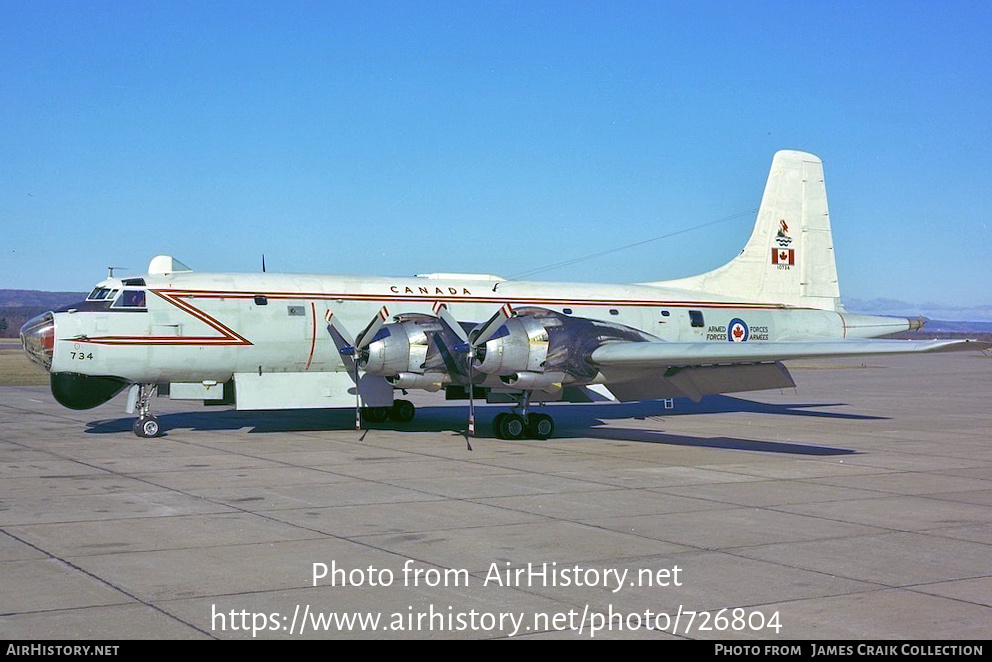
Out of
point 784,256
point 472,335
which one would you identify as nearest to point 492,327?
point 472,335

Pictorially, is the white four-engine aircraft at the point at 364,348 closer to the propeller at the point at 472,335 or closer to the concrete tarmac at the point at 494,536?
the propeller at the point at 472,335

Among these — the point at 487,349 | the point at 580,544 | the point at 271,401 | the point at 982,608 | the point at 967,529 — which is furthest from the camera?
the point at 271,401

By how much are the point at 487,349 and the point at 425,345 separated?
1669mm

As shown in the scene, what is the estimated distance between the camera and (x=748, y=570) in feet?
29.3

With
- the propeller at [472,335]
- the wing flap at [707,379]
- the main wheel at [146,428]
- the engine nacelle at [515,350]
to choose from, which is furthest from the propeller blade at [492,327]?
the main wheel at [146,428]

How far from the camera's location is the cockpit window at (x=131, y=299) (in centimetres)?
2003

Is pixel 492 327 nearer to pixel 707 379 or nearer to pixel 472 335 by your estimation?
pixel 472 335

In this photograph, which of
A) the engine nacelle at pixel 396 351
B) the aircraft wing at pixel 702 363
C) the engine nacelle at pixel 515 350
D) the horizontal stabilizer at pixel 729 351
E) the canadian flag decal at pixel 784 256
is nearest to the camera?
the horizontal stabilizer at pixel 729 351

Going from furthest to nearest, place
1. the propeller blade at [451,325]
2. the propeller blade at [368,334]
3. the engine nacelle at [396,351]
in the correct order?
A: the propeller blade at [368,334]
the propeller blade at [451,325]
the engine nacelle at [396,351]

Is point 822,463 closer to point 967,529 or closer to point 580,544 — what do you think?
point 967,529

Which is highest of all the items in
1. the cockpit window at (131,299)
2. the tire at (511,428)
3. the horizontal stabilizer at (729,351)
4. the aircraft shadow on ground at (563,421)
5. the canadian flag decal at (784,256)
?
the canadian flag decal at (784,256)

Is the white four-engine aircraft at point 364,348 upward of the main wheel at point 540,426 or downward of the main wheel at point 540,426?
upward

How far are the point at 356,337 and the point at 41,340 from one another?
20.5ft
